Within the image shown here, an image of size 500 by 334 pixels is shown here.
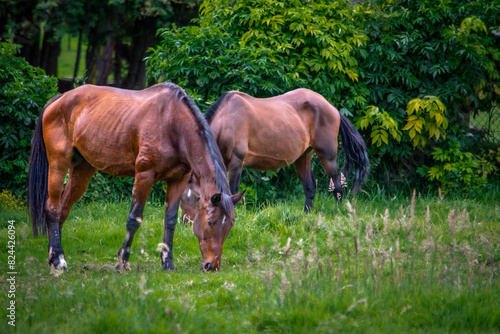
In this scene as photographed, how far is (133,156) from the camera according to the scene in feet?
18.0

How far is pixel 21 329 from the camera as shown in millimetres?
3275

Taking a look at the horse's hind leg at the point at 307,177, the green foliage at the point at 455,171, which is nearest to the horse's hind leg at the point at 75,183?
the horse's hind leg at the point at 307,177

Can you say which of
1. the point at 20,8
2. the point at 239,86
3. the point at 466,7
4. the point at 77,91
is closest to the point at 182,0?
the point at 20,8

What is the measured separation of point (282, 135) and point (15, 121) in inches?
159

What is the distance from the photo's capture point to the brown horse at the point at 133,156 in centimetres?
509

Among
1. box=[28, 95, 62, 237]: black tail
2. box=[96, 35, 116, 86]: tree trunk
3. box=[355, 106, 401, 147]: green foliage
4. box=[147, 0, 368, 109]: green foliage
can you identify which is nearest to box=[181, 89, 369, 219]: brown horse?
box=[355, 106, 401, 147]: green foliage

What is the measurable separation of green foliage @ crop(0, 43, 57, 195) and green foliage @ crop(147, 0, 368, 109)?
1.93 metres

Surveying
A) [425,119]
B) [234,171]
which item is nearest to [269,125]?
[234,171]

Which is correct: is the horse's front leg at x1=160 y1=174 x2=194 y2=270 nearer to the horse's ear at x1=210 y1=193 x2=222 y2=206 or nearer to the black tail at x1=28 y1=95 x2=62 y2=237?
the horse's ear at x1=210 y1=193 x2=222 y2=206

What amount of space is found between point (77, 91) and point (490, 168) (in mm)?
6928

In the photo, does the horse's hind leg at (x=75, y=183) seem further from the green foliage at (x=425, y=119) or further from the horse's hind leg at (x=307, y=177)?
the green foliage at (x=425, y=119)

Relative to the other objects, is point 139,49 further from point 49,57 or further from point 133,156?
point 133,156

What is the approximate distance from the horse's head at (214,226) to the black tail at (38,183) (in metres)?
1.99

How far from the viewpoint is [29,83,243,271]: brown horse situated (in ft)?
16.7
